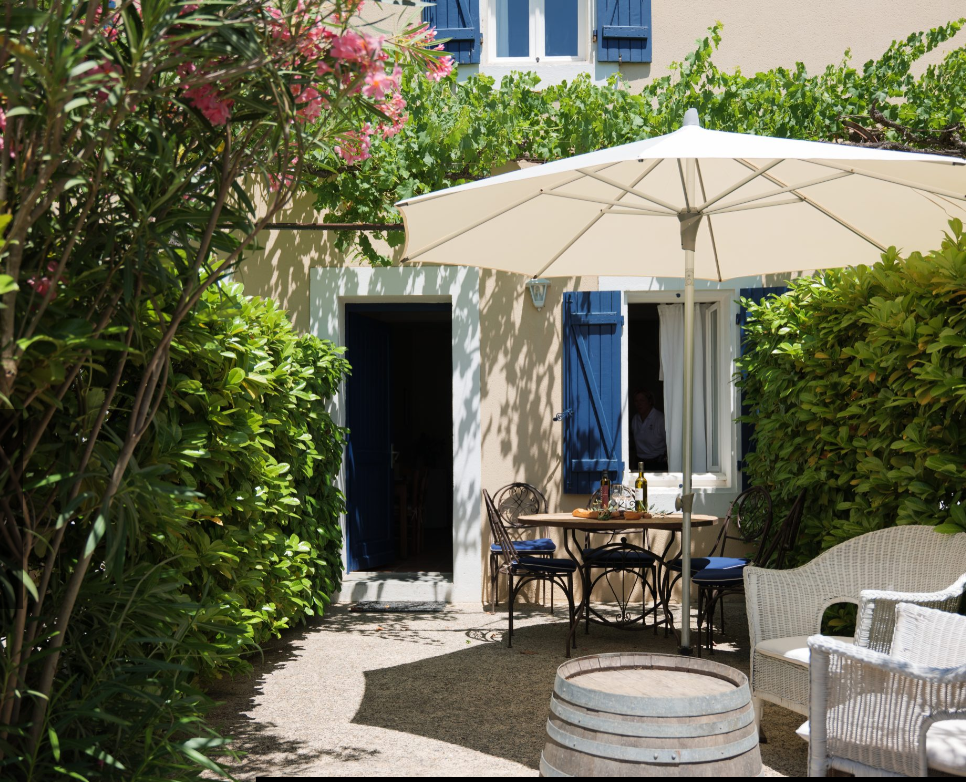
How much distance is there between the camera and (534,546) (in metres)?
5.96

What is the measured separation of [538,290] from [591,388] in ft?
2.65

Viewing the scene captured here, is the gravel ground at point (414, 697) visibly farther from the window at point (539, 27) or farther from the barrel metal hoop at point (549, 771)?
the window at point (539, 27)

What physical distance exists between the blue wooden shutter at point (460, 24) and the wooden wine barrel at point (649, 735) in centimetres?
583

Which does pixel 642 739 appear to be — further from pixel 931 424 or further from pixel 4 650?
pixel 931 424

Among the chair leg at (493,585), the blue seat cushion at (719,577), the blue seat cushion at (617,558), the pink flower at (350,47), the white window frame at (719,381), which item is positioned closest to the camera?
the pink flower at (350,47)

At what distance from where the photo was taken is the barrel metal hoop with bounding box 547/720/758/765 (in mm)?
1474

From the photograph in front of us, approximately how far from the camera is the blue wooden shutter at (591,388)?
641 cm

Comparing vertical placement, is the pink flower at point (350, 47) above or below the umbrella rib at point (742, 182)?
below

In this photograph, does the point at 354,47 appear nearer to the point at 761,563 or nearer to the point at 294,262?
the point at 761,563

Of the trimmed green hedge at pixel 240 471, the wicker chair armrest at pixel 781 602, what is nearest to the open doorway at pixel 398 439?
the trimmed green hedge at pixel 240 471

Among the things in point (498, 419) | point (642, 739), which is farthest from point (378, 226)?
point (642, 739)

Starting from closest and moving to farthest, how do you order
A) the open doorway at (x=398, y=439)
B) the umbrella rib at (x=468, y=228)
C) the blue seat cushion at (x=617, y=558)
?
the umbrella rib at (x=468, y=228)
the blue seat cushion at (x=617, y=558)
the open doorway at (x=398, y=439)

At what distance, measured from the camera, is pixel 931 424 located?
340 centimetres

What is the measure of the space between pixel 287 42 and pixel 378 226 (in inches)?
139
